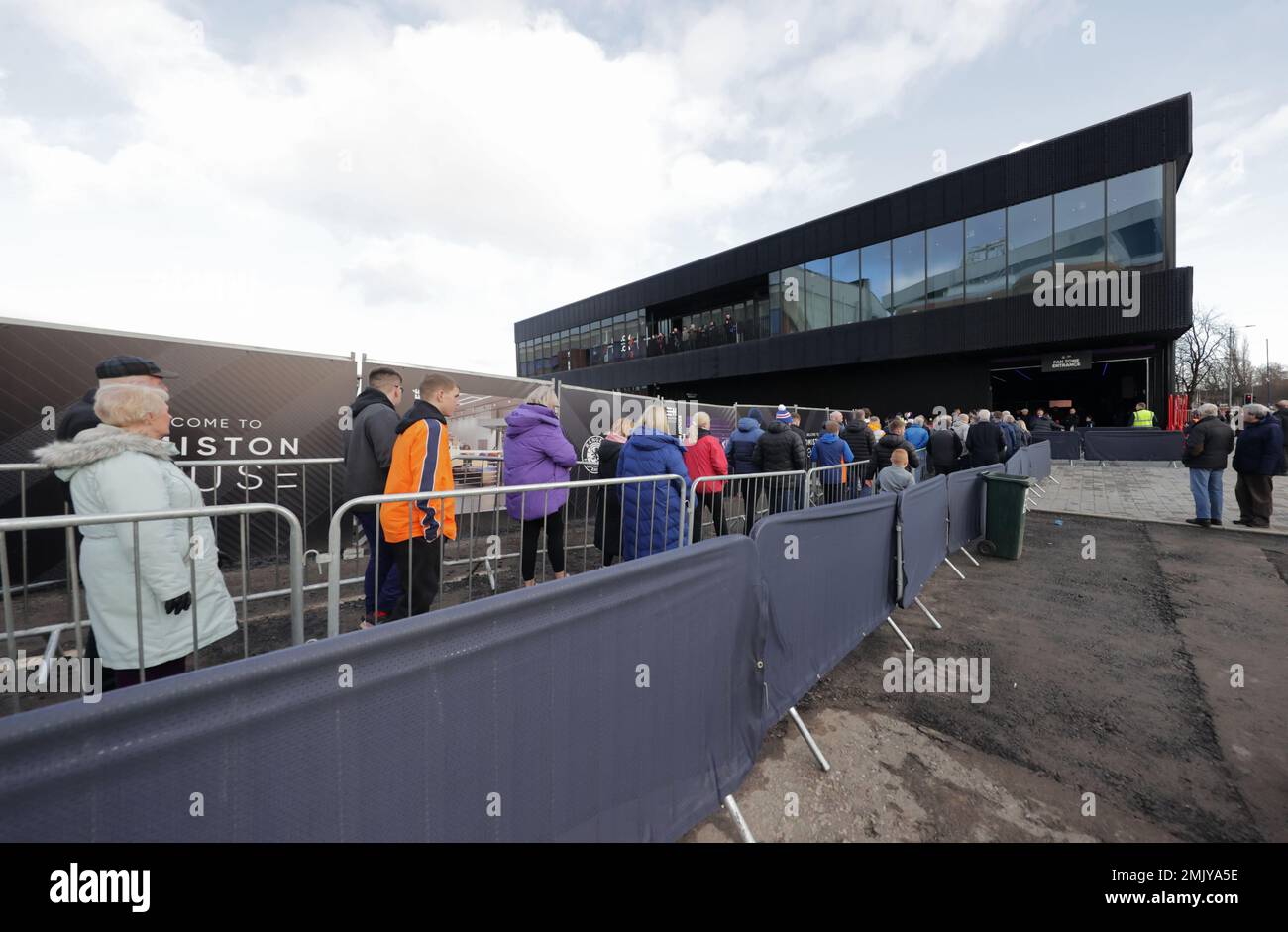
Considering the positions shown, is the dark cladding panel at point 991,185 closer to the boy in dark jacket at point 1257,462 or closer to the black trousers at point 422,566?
the boy in dark jacket at point 1257,462

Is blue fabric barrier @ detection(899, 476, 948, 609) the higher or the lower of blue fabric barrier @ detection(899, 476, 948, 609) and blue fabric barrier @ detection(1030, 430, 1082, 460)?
the lower

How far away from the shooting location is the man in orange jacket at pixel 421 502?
3.42 meters

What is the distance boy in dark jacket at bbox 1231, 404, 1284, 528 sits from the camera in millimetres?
7953

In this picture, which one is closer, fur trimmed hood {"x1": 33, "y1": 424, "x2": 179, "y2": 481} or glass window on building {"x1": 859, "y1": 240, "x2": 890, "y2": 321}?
fur trimmed hood {"x1": 33, "y1": 424, "x2": 179, "y2": 481}

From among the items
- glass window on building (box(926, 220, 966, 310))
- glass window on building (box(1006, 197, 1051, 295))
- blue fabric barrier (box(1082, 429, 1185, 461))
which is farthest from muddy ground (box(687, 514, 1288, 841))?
glass window on building (box(926, 220, 966, 310))

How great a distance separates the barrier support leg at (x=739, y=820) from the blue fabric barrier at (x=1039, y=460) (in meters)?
15.0

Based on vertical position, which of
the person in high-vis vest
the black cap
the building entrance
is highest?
the building entrance

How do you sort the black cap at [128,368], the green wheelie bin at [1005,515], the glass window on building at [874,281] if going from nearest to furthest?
1. the black cap at [128,368]
2. the green wheelie bin at [1005,515]
3. the glass window on building at [874,281]

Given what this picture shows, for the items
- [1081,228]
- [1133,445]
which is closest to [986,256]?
[1081,228]

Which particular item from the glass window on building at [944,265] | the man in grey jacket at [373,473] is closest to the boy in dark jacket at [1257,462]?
the man in grey jacket at [373,473]

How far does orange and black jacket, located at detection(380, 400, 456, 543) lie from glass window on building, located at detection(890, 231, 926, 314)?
2319cm

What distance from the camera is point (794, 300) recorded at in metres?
26.0

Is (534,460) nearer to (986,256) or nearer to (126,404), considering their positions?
(126,404)

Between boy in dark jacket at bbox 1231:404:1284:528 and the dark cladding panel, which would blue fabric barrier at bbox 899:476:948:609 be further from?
the dark cladding panel
